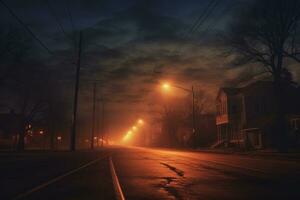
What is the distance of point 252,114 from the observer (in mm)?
50719

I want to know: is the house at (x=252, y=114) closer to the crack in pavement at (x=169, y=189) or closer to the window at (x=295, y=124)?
the window at (x=295, y=124)

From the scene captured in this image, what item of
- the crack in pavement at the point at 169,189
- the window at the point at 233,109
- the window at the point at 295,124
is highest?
the window at the point at 233,109

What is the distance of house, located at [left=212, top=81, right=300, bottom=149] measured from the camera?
4591cm

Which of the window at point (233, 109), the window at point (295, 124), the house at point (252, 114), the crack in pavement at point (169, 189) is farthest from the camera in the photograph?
the window at point (233, 109)

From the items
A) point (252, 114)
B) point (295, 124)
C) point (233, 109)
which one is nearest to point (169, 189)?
point (295, 124)

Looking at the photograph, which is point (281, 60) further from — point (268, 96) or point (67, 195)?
point (67, 195)

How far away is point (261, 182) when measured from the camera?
10.5 metres

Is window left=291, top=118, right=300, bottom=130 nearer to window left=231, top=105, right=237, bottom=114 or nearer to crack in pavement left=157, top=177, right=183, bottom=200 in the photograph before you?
window left=231, top=105, right=237, bottom=114

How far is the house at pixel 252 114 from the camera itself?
45906 mm

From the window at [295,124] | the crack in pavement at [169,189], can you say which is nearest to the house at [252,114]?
the window at [295,124]

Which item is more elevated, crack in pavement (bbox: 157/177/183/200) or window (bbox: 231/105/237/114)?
window (bbox: 231/105/237/114)

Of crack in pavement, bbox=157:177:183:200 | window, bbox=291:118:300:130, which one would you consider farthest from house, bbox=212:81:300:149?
crack in pavement, bbox=157:177:183:200

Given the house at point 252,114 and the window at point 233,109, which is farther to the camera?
the window at point 233,109

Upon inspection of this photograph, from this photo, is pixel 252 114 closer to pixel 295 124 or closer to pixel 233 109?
pixel 233 109
